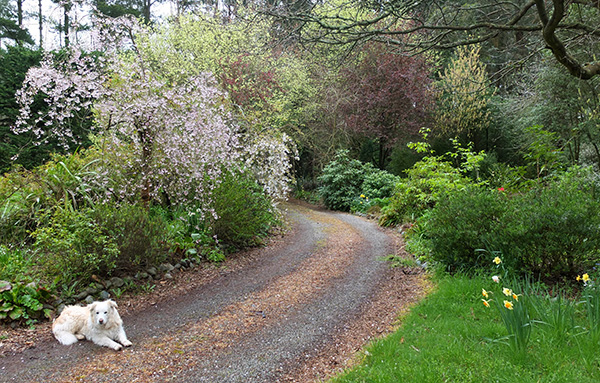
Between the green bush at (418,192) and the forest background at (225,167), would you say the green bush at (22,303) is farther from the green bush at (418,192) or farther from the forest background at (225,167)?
the green bush at (418,192)

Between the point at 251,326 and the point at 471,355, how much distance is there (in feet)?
6.72

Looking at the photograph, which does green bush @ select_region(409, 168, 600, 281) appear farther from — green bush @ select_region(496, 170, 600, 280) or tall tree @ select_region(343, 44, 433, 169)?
tall tree @ select_region(343, 44, 433, 169)

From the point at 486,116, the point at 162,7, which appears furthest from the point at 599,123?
the point at 162,7

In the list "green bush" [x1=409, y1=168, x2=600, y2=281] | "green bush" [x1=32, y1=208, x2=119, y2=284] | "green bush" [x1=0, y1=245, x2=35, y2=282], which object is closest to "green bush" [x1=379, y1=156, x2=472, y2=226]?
"green bush" [x1=409, y1=168, x2=600, y2=281]

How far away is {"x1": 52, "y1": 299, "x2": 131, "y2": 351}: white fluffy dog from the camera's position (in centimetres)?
309

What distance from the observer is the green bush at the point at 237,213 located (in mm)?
5797

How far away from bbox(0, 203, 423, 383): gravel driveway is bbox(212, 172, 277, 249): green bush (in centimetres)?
46

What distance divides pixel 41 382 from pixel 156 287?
1.91 m

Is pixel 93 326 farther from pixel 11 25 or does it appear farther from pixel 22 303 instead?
pixel 11 25

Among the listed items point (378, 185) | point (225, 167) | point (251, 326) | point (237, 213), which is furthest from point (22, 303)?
point (378, 185)

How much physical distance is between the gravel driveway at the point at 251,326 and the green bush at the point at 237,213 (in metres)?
0.46

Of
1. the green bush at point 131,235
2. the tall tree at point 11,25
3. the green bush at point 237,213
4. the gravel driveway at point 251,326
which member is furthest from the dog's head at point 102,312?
the tall tree at point 11,25

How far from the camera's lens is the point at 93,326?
10.3 ft

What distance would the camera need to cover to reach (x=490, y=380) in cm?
213
